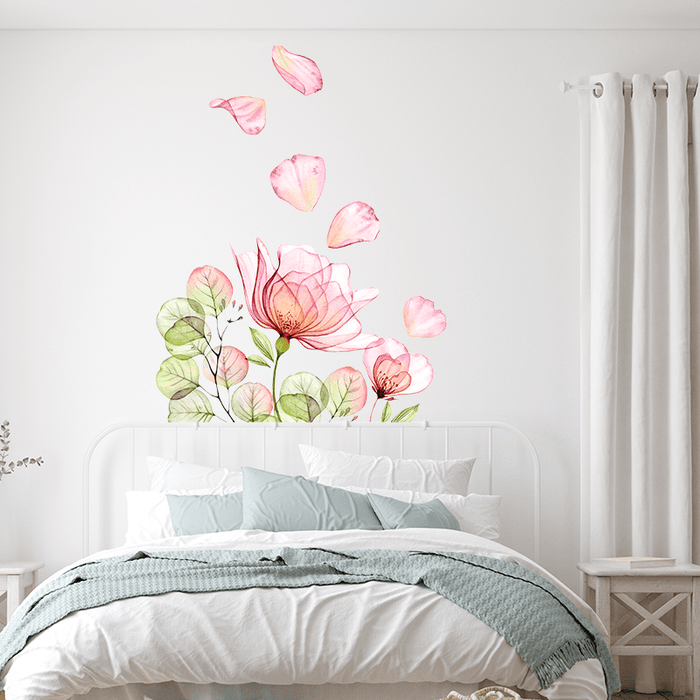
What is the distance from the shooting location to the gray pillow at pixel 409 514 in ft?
8.75

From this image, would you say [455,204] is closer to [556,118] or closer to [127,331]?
[556,118]

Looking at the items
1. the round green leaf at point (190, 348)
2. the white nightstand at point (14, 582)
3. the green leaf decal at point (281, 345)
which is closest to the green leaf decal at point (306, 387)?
the green leaf decal at point (281, 345)

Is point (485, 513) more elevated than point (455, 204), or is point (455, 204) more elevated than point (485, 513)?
point (455, 204)

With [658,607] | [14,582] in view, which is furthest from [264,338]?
[658,607]

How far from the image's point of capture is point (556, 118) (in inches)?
133

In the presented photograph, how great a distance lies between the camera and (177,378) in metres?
A: 3.32

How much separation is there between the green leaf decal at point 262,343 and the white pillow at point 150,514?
656 mm

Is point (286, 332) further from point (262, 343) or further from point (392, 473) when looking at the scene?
point (392, 473)

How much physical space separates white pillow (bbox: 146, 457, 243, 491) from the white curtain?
1.49m

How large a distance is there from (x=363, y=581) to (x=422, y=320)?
5.23 ft

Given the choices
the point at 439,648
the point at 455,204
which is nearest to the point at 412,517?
the point at 439,648

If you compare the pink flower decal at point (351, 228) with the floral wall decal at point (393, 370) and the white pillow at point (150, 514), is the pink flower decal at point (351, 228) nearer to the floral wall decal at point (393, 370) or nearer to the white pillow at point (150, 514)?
the floral wall decal at point (393, 370)

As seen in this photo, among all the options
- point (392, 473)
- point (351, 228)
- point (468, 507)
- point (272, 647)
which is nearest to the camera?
point (272, 647)

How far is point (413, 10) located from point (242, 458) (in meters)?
2.09
